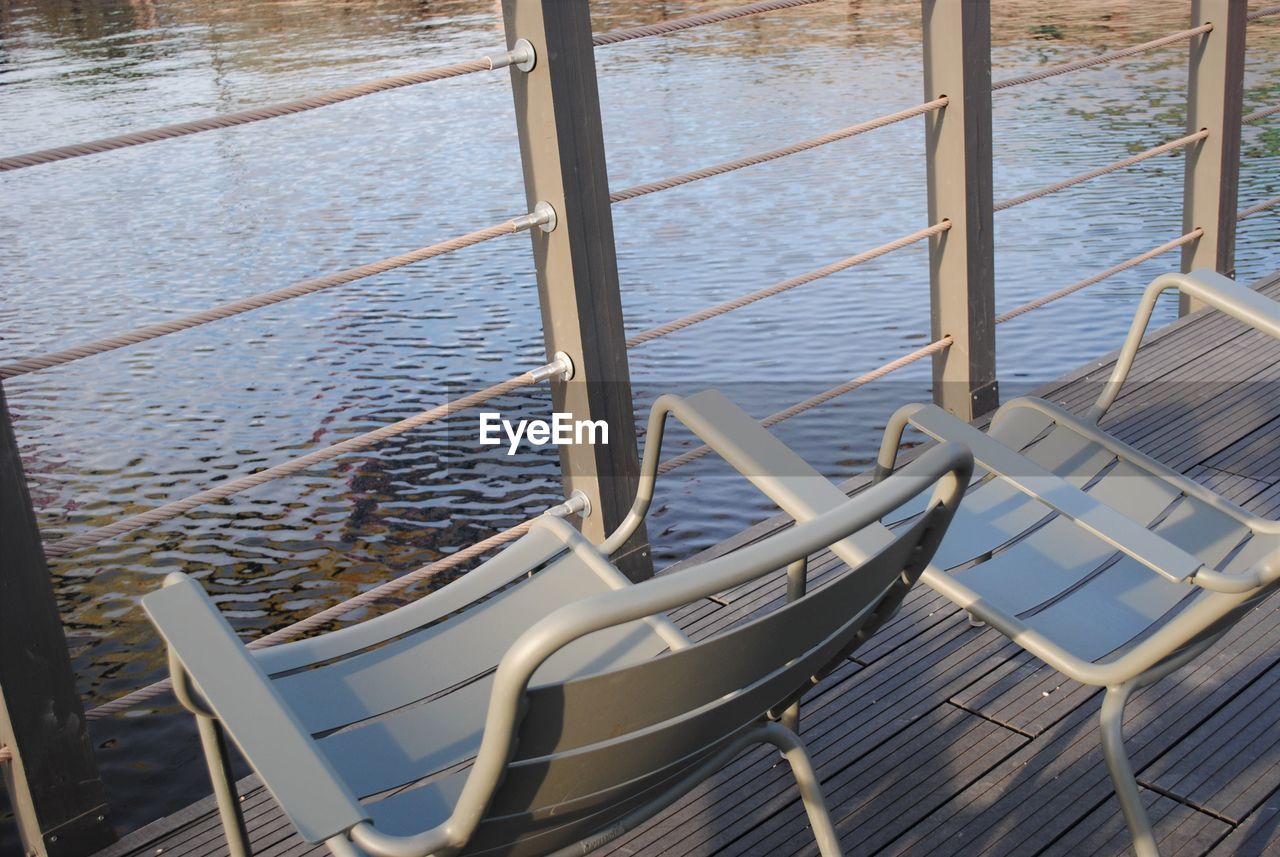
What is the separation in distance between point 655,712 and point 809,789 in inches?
11.8

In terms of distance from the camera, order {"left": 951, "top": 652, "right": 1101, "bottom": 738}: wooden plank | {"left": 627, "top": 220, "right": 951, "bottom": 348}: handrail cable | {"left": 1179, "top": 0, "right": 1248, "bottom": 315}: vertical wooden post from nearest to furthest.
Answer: {"left": 951, "top": 652, "right": 1101, "bottom": 738}: wooden plank → {"left": 627, "top": 220, "right": 951, "bottom": 348}: handrail cable → {"left": 1179, "top": 0, "right": 1248, "bottom": 315}: vertical wooden post

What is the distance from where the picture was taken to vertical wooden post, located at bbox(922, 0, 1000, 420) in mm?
2605

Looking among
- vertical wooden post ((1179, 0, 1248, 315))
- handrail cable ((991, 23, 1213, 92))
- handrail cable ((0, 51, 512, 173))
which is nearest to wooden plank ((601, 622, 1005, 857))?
handrail cable ((0, 51, 512, 173))

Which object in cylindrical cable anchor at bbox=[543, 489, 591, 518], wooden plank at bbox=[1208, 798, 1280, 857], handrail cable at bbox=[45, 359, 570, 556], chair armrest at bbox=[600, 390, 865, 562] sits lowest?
wooden plank at bbox=[1208, 798, 1280, 857]

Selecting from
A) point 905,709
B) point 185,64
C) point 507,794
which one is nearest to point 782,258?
point 905,709

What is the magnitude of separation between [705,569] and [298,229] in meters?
Result: 8.06

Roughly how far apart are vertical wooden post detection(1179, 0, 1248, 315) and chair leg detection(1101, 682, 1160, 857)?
2.43 m

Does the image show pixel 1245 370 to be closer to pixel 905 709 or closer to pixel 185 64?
pixel 905 709

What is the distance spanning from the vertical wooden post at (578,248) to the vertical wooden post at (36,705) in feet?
2.77

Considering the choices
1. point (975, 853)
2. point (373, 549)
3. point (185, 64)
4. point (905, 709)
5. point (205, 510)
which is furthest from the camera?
point (185, 64)

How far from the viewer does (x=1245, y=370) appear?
307 cm

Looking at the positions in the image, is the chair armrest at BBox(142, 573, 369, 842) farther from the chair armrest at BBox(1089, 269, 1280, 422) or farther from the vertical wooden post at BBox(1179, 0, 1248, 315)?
the vertical wooden post at BBox(1179, 0, 1248, 315)

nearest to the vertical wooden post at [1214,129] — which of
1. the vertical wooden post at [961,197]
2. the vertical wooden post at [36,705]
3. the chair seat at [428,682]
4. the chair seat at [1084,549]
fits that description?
the vertical wooden post at [961,197]

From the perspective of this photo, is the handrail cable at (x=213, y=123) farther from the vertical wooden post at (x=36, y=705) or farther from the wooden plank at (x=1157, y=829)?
the wooden plank at (x=1157, y=829)
